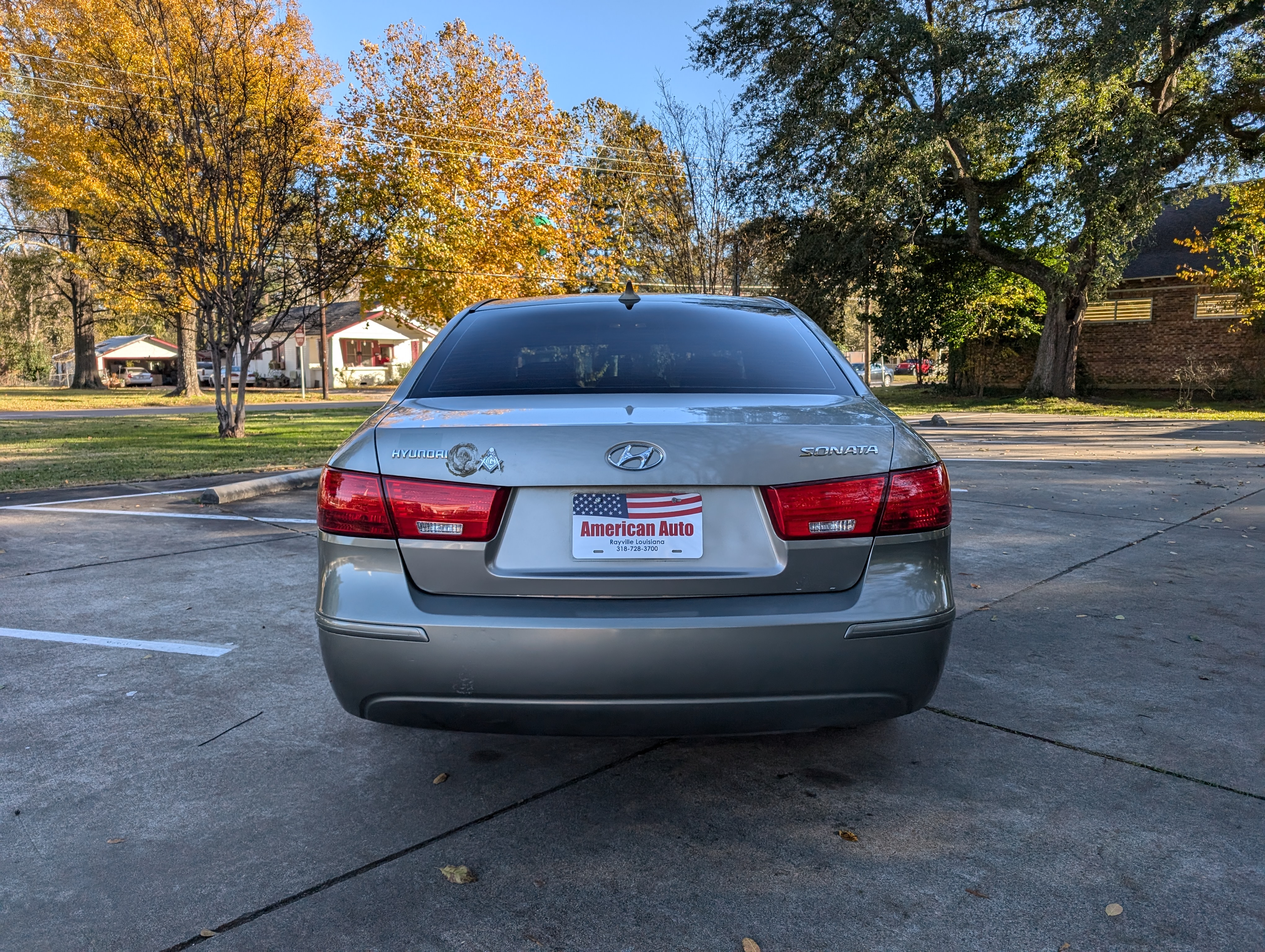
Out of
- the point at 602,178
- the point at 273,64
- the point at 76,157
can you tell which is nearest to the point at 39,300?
the point at 76,157

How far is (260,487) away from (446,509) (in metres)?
7.52

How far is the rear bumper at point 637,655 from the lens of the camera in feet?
7.86

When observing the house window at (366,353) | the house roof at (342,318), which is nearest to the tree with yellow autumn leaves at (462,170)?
the house roof at (342,318)

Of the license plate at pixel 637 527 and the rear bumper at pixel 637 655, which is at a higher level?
the license plate at pixel 637 527

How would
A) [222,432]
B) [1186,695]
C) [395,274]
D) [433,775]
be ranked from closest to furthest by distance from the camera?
[433,775], [1186,695], [222,432], [395,274]

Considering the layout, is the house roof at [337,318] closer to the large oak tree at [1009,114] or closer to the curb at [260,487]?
the large oak tree at [1009,114]

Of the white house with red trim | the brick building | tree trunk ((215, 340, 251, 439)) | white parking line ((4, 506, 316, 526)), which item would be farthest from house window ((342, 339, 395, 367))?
white parking line ((4, 506, 316, 526))

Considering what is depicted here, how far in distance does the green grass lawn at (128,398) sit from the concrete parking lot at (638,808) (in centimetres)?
2311

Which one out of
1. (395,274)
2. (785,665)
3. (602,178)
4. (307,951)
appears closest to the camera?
(307,951)

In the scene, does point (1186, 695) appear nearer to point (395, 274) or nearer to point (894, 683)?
point (894, 683)

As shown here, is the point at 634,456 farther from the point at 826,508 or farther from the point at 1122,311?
the point at 1122,311

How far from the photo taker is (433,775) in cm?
311

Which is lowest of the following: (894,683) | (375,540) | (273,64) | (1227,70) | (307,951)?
(307,951)

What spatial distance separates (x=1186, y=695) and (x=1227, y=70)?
23.7 metres
